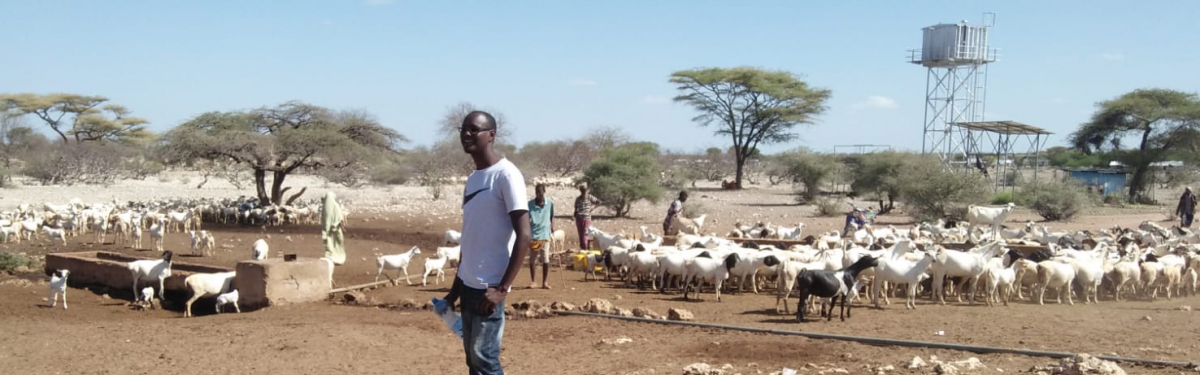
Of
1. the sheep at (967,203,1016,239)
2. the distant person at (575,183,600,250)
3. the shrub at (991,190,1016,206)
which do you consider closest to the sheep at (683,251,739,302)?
the distant person at (575,183,600,250)

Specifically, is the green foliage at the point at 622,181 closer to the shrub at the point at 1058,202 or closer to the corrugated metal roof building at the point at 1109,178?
the shrub at the point at 1058,202

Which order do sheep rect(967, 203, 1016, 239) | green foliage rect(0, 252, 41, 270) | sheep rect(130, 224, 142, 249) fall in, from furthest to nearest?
sheep rect(130, 224, 142, 249) → sheep rect(967, 203, 1016, 239) → green foliage rect(0, 252, 41, 270)

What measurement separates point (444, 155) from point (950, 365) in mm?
34879

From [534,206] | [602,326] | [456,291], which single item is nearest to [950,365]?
[602,326]

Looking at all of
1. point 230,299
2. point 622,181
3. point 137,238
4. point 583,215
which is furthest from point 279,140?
point 230,299

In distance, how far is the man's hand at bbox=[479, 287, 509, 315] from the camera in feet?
13.2

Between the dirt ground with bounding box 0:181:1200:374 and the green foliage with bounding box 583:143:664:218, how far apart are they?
12.8 metres

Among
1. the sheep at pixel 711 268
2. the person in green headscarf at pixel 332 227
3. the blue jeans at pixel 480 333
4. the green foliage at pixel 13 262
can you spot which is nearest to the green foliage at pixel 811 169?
the sheep at pixel 711 268

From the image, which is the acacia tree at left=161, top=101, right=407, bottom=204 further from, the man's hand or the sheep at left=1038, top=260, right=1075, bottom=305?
the man's hand

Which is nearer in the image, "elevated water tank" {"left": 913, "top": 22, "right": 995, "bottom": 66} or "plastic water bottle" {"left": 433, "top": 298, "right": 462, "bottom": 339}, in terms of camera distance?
"plastic water bottle" {"left": 433, "top": 298, "right": 462, "bottom": 339}

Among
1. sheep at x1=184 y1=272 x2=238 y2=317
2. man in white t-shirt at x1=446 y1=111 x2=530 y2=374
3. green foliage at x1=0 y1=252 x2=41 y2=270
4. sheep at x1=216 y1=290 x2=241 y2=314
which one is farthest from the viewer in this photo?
green foliage at x1=0 y1=252 x2=41 y2=270

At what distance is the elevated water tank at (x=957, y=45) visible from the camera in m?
39.2

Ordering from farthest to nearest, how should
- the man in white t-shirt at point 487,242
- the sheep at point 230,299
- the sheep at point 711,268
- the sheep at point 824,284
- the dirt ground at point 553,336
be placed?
the sheep at point 711,268, the sheep at point 230,299, the sheep at point 824,284, the dirt ground at point 553,336, the man in white t-shirt at point 487,242

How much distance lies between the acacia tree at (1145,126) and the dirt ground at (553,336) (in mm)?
28188
